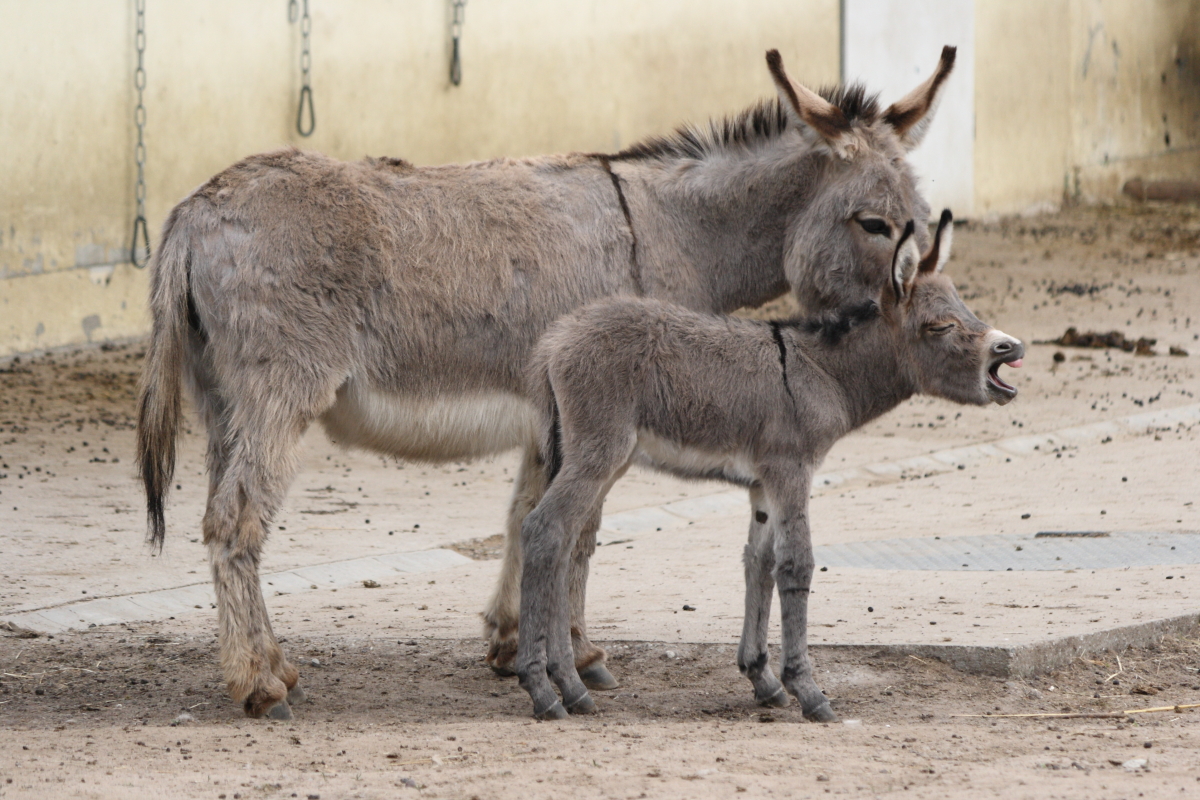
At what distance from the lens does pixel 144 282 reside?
37.2 feet

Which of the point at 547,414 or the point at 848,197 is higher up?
the point at 848,197

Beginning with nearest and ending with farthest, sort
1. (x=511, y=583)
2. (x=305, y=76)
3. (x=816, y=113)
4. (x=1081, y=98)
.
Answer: (x=816, y=113) → (x=511, y=583) → (x=305, y=76) → (x=1081, y=98)

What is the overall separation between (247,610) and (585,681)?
45.1 inches

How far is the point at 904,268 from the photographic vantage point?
4.95 metres

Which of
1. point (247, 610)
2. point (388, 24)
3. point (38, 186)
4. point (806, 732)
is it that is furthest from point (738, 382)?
point (388, 24)

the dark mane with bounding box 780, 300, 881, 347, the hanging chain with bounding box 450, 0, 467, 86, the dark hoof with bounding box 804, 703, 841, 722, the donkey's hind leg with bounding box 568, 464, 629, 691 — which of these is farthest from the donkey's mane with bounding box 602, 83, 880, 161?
the hanging chain with bounding box 450, 0, 467, 86

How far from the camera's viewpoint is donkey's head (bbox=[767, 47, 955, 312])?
5.39m

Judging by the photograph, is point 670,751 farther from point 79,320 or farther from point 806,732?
point 79,320

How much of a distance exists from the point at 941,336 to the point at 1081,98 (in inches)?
600

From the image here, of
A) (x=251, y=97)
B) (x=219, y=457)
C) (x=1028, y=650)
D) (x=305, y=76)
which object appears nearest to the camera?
(x=1028, y=650)

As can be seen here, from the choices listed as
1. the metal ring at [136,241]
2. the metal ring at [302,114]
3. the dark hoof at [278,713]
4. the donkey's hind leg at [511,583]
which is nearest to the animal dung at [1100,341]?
the metal ring at [302,114]

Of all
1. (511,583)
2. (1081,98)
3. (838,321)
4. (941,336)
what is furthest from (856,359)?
(1081,98)

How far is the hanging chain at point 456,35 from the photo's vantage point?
12.8 m

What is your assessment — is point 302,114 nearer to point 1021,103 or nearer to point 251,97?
point 251,97
